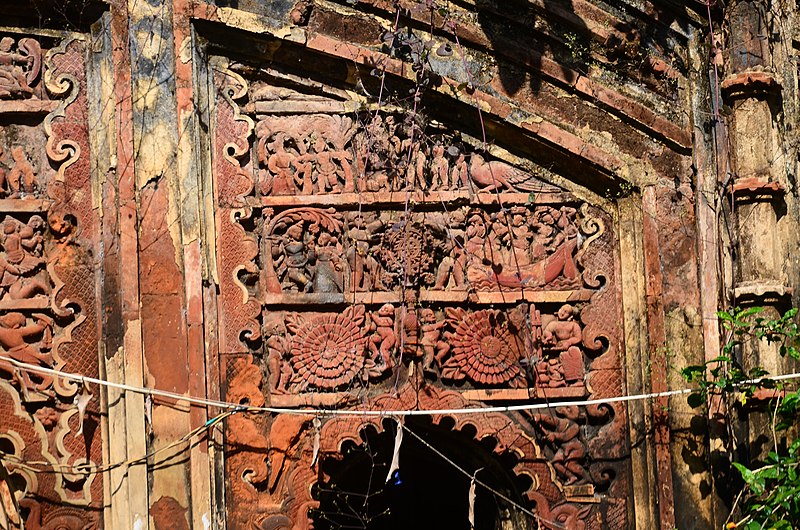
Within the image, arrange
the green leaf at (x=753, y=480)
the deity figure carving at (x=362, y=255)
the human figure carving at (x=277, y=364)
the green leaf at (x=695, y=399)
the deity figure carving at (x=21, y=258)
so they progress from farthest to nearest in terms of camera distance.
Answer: the deity figure carving at (x=362, y=255), the human figure carving at (x=277, y=364), the deity figure carving at (x=21, y=258), the green leaf at (x=695, y=399), the green leaf at (x=753, y=480)

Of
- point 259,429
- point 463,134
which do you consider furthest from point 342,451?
point 463,134

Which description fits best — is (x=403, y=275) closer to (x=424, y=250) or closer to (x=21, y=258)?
(x=424, y=250)

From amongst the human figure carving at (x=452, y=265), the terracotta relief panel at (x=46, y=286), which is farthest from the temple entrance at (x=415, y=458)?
the terracotta relief panel at (x=46, y=286)

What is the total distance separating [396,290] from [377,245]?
0.84 ft

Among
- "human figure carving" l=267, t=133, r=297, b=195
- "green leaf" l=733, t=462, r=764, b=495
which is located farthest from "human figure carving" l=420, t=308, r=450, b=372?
"green leaf" l=733, t=462, r=764, b=495

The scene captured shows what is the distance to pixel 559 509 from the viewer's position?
21.6 ft

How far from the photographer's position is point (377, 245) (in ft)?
21.9

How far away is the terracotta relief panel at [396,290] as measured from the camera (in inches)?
257

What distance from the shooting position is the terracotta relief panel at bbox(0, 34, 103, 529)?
20.7 feet

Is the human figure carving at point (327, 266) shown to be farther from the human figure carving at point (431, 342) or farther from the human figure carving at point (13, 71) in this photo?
the human figure carving at point (13, 71)

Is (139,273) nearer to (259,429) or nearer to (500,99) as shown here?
(259,429)

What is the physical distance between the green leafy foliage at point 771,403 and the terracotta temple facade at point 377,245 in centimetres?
14

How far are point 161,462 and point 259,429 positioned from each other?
51 centimetres

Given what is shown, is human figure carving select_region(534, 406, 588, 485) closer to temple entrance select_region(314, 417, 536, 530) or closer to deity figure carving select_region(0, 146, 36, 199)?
temple entrance select_region(314, 417, 536, 530)
